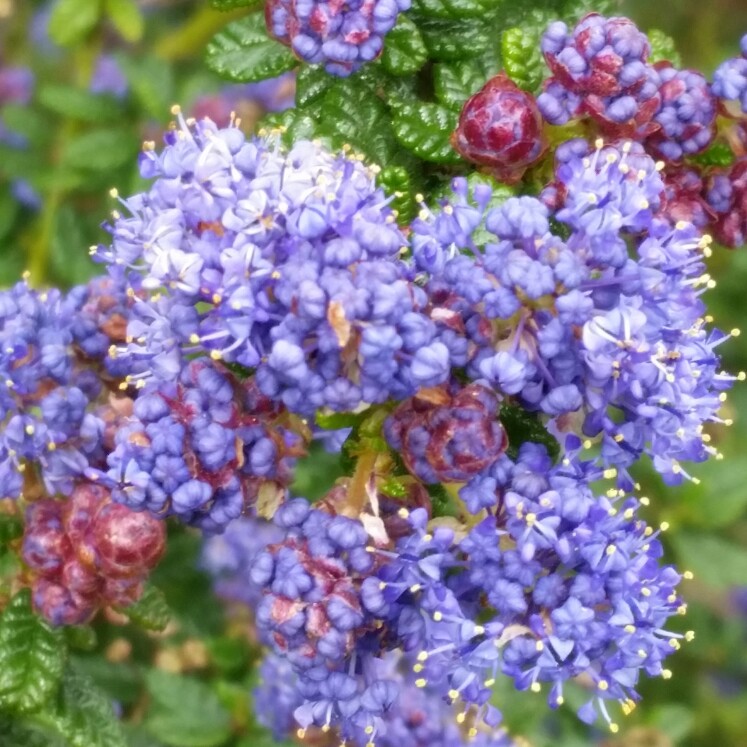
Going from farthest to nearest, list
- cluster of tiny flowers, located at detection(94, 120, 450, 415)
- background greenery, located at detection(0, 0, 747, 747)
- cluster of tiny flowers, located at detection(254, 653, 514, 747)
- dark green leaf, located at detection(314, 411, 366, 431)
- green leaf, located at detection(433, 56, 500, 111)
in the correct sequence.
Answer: background greenery, located at detection(0, 0, 747, 747) → cluster of tiny flowers, located at detection(254, 653, 514, 747) → green leaf, located at detection(433, 56, 500, 111) → dark green leaf, located at detection(314, 411, 366, 431) → cluster of tiny flowers, located at detection(94, 120, 450, 415)

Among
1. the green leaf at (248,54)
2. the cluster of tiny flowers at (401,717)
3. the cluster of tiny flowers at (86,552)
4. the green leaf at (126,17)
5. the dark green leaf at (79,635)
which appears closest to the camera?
the cluster of tiny flowers at (86,552)

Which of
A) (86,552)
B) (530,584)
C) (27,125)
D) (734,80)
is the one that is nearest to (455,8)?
(734,80)

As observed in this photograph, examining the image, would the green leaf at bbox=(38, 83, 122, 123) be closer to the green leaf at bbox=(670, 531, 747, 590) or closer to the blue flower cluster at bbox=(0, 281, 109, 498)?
the blue flower cluster at bbox=(0, 281, 109, 498)

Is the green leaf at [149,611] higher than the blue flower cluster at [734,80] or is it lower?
lower

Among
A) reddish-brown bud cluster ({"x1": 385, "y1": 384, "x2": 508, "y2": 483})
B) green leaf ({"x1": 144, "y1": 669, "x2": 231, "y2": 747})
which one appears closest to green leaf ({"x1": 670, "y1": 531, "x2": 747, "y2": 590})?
green leaf ({"x1": 144, "y1": 669, "x2": 231, "y2": 747})

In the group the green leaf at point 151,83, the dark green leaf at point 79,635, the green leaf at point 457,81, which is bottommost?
the dark green leaf at point 79,635

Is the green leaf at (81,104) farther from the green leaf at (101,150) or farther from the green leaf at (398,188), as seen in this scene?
the green leaf at (398,188)

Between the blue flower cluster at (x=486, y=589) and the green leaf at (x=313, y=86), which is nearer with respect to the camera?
the blue flower cluster at (x=486, y=589)

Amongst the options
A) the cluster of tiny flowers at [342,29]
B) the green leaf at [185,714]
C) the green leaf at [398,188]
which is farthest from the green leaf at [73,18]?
the green leaf at [185,714]
